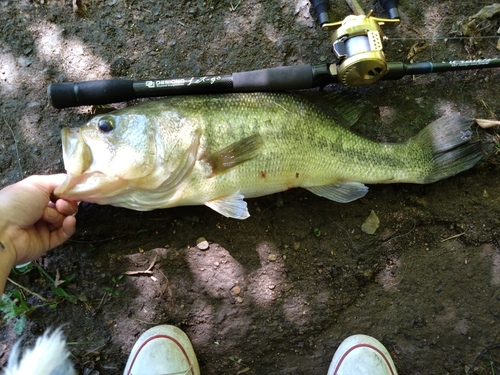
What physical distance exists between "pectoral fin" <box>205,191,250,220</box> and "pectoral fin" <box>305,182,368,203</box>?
529mm

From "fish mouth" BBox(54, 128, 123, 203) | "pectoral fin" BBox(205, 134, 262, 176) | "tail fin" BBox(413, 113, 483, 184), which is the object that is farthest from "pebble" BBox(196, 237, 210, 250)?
"tail fin" BBox(413, 113, 483, 184)

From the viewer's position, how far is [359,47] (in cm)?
262

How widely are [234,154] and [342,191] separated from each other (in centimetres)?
86

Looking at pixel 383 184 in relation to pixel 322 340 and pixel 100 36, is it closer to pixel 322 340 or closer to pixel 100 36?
→ pixel 322 340

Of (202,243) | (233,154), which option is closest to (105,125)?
(233,154)

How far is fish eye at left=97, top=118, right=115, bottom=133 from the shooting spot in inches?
99.7

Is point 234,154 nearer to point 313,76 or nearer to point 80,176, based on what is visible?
point 313,76

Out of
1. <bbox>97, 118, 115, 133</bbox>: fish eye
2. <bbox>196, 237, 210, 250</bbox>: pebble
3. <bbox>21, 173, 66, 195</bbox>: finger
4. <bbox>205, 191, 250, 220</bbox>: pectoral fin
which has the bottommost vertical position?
<bbox>196, 237, 210, 250</bbox>: pebble

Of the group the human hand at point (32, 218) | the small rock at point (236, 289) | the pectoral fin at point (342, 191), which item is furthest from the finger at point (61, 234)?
the pectoral fin at point (342, 191)

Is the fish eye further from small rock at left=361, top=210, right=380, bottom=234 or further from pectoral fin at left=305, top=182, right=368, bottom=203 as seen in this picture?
small rock at left=361, top=210, right=380, bottom=234

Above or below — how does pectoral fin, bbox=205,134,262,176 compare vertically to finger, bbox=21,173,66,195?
below

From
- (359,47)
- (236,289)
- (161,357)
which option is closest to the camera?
(359,47)

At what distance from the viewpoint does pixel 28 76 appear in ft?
10.4

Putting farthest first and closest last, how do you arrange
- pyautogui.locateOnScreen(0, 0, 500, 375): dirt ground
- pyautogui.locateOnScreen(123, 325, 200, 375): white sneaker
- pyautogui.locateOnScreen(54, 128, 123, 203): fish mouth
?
pyautogui.locateOnScreen(0, 0, 500, 375): dirt ground
pyautogui.locateOnScreen(123, 325, 200, 375): white sneaker
pyautogui.locateOnScreen(54, 128, 123, 203): fish mouth
